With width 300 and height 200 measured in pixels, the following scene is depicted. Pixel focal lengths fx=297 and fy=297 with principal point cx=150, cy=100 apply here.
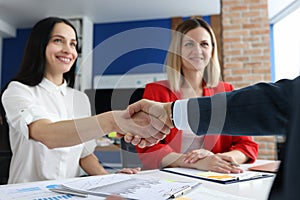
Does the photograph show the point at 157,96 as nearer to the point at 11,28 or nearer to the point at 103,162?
the point at 103,162

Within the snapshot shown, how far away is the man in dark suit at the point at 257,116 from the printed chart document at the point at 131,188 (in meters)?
0.17

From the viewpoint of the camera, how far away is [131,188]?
0.69 metres

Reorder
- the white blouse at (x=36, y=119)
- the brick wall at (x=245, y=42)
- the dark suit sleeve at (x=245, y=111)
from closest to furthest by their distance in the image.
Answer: the dark suit sleeve at (x=245, y=111)
the white blouse at (x=36, y=119)
the brick wall at (x=245, y=42)

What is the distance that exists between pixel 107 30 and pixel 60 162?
3.43 meters

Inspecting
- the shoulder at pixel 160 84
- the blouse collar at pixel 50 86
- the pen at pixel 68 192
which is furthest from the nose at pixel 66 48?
the pen at pixel 68 192

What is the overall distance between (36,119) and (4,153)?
0.36m

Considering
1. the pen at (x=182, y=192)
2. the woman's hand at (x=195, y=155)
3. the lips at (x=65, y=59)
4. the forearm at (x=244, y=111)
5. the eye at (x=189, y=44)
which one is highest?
the eye at (x=189, y=44)

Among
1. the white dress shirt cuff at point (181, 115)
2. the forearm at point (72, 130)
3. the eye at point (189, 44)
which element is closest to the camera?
the white dress shirt cuff at point (181, 115)

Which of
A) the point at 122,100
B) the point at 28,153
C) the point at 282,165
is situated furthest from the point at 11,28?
the point at 282,165

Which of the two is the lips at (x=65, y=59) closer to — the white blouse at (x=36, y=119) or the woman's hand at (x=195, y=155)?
the white blouse at (x=36, y=119)

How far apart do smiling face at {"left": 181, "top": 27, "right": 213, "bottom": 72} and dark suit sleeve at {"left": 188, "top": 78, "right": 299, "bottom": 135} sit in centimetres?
60

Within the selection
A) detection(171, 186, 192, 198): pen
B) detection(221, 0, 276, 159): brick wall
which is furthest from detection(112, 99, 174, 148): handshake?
detection(221, 0, 276, 159): brick wall

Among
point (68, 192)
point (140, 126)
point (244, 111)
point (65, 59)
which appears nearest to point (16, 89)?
point (65, 59)

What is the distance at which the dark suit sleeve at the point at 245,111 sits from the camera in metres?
0.53
